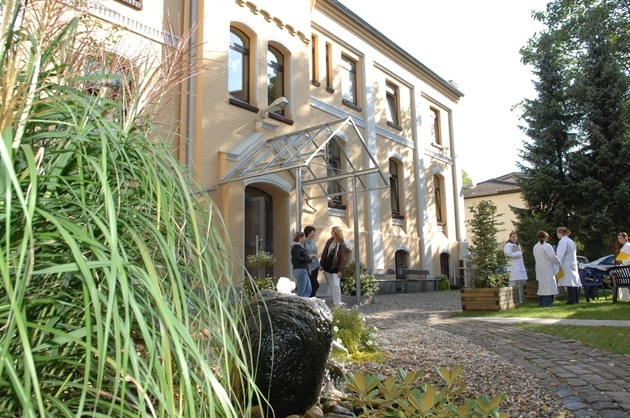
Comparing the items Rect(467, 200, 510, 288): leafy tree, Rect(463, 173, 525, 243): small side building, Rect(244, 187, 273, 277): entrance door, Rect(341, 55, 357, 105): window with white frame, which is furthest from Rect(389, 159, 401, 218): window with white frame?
Rect(463, 173, 525, 243): small side building

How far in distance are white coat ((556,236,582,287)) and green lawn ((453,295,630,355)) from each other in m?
0.58

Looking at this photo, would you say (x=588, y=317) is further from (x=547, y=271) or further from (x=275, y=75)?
(x=275, y=75)

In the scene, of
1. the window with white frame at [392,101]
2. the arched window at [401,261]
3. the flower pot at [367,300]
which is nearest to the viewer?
the flower pot at [367,300]

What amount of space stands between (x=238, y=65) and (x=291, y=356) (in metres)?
11.1

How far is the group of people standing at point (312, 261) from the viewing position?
9.86 metres

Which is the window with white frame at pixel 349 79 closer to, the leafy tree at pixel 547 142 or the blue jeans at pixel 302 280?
the leafy tree at pixel 547 142

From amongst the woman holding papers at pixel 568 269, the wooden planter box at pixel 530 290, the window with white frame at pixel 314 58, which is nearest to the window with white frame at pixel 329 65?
the window with white frame at pixel 314 58

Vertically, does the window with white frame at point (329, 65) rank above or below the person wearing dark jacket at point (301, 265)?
above

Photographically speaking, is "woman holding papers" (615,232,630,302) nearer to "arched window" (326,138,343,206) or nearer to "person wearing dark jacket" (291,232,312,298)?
"person wearing dark jacket" (291,232,312,298)

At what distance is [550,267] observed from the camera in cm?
1143

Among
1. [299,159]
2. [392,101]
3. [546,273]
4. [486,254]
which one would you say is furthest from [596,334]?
[392,101]

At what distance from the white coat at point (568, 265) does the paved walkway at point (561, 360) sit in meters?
3.56

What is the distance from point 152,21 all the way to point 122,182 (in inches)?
445

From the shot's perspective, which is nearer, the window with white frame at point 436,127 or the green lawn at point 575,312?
the green lawn at point 575,312
